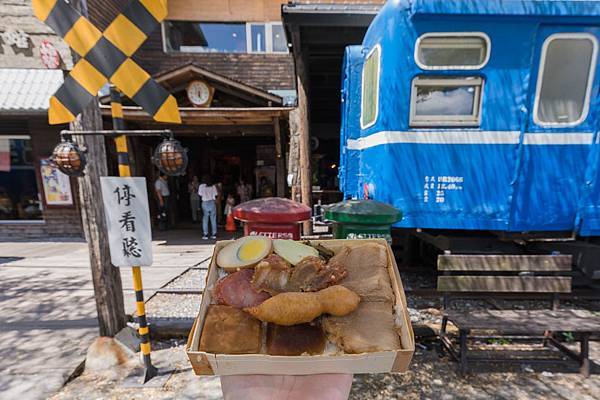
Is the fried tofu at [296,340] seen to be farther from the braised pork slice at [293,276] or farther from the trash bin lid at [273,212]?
the trash bin lid at [273,212]

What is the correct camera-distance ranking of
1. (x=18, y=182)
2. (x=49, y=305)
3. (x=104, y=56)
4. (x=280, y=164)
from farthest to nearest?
1. (x=280, y=164)
2. (x=18, y=182)
3. (x=49, y=305)
4. (x=104, y=56)

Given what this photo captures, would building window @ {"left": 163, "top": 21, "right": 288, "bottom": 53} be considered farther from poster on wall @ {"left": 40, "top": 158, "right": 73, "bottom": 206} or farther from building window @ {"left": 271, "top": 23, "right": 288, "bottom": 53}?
poster on wall @ {"left": 40, "top": 158, "right": 73, "bottom": 206}

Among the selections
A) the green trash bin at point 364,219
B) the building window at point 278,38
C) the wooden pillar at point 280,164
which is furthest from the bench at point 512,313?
the building window at point 278,38

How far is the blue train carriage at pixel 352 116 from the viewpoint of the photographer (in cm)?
482

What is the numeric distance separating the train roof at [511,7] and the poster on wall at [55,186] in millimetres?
9413

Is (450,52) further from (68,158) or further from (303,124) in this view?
(68,158)

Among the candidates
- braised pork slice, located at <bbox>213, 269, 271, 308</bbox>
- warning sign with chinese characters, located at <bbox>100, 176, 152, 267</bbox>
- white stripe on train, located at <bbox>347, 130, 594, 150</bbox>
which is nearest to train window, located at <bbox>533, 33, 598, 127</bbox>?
white stripe on train, located at <bbox>347, 130, 594, 150</bbox>

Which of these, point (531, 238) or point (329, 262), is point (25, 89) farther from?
point (531, 238)

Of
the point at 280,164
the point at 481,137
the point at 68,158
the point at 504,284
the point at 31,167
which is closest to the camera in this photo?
the point at 68,158

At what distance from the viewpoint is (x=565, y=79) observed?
329 centimetres

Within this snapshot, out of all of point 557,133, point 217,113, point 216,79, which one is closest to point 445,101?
point 557,133

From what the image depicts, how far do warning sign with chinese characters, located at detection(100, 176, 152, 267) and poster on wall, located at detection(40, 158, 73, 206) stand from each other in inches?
287

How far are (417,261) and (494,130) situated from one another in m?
3.02

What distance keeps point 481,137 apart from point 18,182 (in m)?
11.5
